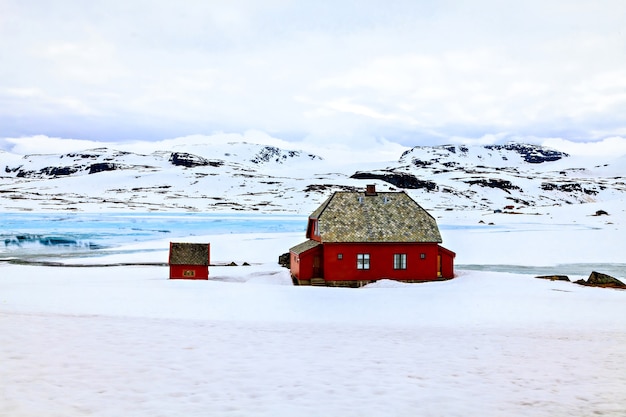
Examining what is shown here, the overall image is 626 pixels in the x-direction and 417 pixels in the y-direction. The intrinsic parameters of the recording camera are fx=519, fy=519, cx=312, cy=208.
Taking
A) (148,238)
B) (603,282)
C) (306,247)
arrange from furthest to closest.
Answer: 1. (148,238)
2. (306,247)
3. (603,282)

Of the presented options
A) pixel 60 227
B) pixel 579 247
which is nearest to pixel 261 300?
pixel 579 247

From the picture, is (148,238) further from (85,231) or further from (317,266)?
(317,266)

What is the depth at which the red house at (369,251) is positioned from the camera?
124 feet

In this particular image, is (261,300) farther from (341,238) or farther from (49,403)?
(49,403)

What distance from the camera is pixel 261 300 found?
25.5 metres

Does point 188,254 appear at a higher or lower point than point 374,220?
lower

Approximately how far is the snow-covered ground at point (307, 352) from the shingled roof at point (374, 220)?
830cm

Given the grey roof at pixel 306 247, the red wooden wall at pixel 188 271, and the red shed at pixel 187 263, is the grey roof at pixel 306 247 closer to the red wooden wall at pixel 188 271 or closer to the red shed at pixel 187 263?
the red shed at pixel 187 263

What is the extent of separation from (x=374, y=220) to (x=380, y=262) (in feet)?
10.8

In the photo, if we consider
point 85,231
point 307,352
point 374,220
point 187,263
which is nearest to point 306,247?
point 374,220

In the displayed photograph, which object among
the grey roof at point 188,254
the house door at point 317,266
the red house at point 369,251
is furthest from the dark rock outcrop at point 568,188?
the grey roof at point 188,254

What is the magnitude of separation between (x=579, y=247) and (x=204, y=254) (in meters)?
43.4

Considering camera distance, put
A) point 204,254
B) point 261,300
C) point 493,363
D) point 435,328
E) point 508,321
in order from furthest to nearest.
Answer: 1. point 204,254
2. point 261,300
3. point 508,321
4. point 435,328
5. point 493,363

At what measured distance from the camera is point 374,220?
129 ft
